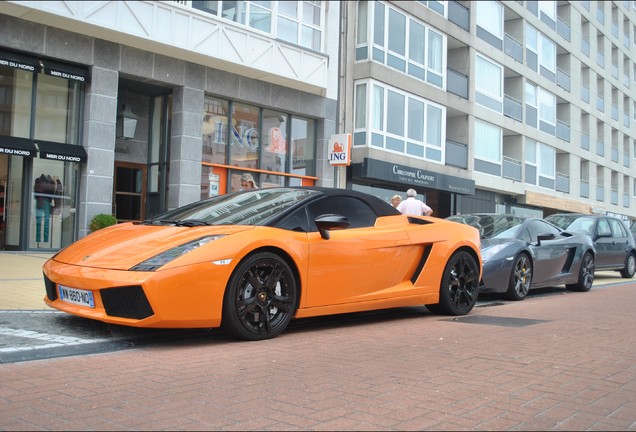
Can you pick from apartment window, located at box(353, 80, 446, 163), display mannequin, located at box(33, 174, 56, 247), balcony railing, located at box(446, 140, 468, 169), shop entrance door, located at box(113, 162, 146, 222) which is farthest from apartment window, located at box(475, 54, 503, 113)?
display mannequin, located at box(33, 174, 56, 247)

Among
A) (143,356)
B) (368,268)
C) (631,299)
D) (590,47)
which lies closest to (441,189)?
(631,299)

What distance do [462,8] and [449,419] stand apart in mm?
26509

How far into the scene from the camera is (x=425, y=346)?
549cm

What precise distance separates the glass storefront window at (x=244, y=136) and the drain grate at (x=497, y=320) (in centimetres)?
1191

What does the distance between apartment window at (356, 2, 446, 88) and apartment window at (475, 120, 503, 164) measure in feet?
12.9

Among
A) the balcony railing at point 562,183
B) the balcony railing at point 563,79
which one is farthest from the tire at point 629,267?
the balcony railing at point 563,79

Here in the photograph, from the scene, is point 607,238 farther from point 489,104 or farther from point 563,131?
point 563,131

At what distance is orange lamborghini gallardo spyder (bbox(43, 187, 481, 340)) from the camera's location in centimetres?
495

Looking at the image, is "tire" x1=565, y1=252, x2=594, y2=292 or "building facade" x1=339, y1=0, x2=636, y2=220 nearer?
"tire" x1=565, y1=252, x2=594, y2=292

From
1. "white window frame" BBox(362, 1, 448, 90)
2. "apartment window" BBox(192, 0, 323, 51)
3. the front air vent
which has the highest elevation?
"white window frame" BBox(362, 1, 448, 90)

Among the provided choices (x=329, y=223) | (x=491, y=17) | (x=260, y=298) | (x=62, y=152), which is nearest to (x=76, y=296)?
(x=260, y=298)

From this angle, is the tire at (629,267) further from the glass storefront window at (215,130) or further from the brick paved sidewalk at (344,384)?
the glass storefront window at (215,130)

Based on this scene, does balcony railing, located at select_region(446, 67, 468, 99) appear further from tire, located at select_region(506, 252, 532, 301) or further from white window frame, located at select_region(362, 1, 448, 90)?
tire, located at select_region(506, 252, 532, 301)

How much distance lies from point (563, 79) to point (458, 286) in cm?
3384
